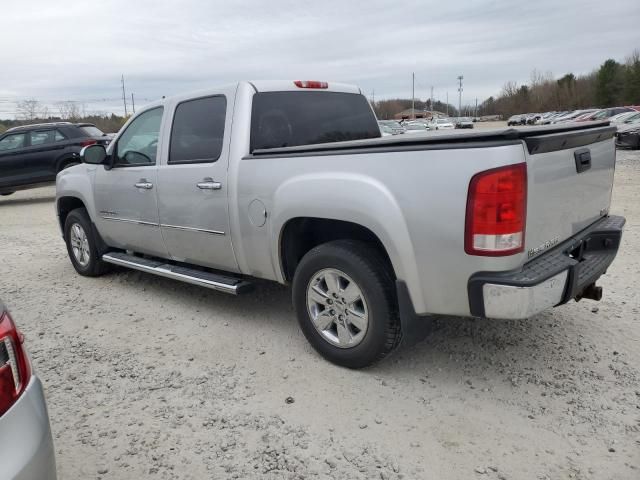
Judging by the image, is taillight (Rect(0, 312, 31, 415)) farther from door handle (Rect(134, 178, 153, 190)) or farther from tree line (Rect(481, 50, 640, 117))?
tree line (Rect(481, 50, 640, 117))

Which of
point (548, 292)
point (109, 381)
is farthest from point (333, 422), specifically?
point (109, 381)

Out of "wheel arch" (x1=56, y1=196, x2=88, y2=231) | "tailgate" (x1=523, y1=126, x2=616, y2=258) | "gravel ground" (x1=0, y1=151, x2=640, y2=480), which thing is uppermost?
"tailgate" (x1=523, y1=126, x2=616, y2=258)

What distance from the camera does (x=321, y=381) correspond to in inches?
136

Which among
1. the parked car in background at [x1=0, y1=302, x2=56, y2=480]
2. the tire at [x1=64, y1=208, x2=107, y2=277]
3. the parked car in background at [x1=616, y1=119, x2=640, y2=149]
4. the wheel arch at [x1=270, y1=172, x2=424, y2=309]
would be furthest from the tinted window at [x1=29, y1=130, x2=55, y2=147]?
the parked car in background at [x1=616, y1=119, x2=640, y2=149]

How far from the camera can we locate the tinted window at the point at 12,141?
13031mm

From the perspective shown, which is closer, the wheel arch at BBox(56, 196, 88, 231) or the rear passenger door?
the rear passenger door

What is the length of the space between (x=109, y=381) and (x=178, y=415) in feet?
2.44

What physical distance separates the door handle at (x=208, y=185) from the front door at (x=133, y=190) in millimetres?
690

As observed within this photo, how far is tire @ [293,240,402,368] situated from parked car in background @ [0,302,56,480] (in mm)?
1869

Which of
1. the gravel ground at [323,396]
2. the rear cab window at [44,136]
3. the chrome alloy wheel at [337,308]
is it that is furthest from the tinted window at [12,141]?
the chrome alloy wheel at [337,308]

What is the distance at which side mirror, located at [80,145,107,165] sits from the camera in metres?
5.09

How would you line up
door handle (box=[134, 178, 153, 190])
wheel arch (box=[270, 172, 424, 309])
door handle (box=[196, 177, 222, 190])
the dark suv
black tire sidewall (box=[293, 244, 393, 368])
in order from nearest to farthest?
wheel arch (box=[270, 172, 424, 309])
black tire sidewall (box=[293, 244, 393, 368])
door handle (box=[196, 177, 222, 190])
door handle (box=[134, 178, 153, 190])
the dark suv

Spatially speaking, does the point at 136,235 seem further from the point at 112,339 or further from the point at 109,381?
the point at 109,381

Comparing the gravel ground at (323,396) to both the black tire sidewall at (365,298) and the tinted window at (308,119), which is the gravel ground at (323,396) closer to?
the black tire sidewall at (365,298)
